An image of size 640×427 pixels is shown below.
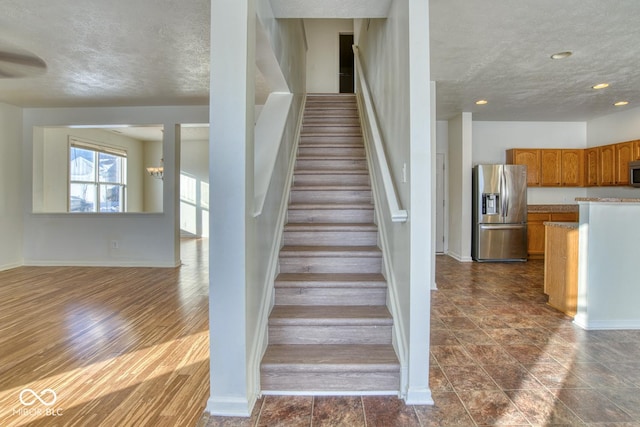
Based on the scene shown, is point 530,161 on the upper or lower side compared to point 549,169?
upper

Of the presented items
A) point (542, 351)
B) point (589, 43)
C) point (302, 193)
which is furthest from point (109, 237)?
point (589, 43)

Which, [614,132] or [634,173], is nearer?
[634,173]

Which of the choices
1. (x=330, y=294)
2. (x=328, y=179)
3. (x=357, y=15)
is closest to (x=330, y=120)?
(x=328, y=179)

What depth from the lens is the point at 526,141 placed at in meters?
6.29

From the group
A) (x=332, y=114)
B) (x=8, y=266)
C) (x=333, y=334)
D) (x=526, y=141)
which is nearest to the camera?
(x=333, y=334)

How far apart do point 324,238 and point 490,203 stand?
155 inches

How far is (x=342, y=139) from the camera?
4.18 m

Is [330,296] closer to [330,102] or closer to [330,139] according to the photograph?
[330,139]

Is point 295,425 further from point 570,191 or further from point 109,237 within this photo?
point 570,191

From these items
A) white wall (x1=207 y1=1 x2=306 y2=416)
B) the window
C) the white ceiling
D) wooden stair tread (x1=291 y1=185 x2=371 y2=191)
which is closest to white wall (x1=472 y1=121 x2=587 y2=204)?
the white ceiling

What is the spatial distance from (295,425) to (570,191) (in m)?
6.92

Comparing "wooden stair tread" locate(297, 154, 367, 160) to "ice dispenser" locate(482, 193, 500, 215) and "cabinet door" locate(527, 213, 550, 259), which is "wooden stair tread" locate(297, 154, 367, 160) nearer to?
"ice dispenser" locate(482, 193, 500, 215)

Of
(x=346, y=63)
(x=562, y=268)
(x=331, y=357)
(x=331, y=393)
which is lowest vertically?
(x=331, y=393)

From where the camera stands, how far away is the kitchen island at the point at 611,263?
2.93 meters
